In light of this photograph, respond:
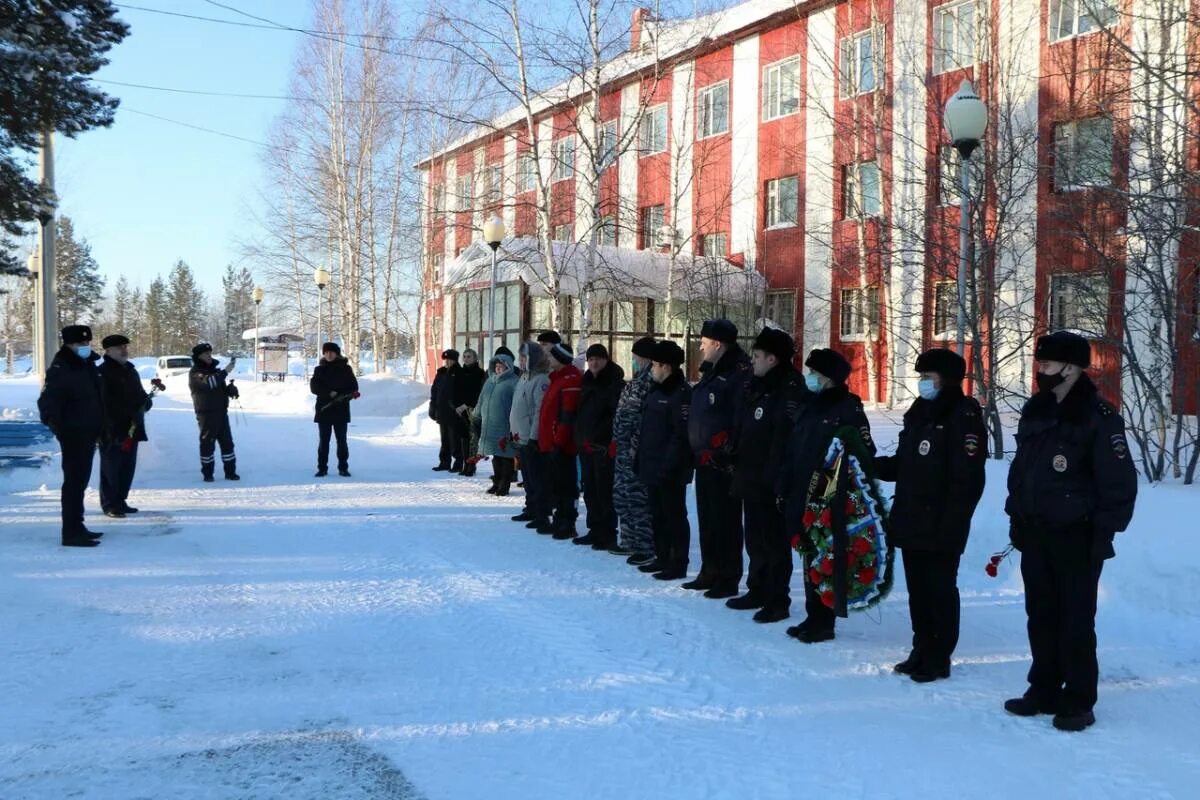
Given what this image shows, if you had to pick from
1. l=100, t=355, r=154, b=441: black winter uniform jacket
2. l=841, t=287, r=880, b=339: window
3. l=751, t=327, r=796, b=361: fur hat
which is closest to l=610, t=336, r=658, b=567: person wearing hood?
l=751, t=327, r=796, b=361: fur hat

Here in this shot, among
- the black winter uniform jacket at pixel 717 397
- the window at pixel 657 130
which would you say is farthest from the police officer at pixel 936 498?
the window at pixel 657 130

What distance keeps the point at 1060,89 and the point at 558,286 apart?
10.1 m

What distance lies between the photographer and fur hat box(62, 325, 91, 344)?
8.84 meters

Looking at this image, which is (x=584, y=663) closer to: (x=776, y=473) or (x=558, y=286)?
(x=776, y=473)

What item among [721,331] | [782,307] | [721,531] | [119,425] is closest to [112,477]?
[119,425]

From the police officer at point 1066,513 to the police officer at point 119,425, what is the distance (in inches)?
345

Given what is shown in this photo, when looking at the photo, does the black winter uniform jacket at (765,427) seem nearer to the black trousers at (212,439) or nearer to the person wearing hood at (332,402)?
the person wearing hood at (332,402)

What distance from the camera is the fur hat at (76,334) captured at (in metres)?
8.84

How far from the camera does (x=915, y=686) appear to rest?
4.95 m

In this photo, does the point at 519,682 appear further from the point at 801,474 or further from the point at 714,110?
the point at 714,110

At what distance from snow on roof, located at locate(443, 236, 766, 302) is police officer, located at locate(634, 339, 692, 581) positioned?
482 inches

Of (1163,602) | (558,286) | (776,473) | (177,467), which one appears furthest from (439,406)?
(1163,602)

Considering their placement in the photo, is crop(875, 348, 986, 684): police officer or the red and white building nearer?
crop(875, 348, 986, 684): police officer

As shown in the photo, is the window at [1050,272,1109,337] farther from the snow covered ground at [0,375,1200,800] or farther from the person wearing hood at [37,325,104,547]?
the person wearing hood at [37,325,104,547]
